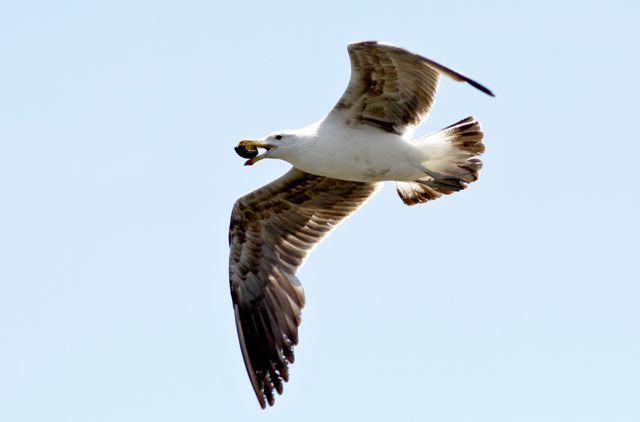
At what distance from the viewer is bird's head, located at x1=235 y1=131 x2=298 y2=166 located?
37.6ft

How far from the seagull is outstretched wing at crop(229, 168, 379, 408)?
11 millimetres

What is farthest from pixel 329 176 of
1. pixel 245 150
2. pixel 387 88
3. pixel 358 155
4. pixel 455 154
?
pixel 455 154

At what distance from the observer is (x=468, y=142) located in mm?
11852

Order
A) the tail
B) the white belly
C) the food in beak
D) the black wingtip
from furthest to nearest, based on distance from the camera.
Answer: the tail
the food in beak
the white belly
the black wingtip

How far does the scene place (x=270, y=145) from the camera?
1151cm

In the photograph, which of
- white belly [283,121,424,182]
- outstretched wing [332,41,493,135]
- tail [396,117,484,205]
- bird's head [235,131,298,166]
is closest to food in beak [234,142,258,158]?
bird's head [235,131,298,166]

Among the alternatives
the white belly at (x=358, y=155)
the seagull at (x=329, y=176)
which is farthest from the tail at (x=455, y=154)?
the white belly at (x=358, y=155)

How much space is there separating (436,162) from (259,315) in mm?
2690

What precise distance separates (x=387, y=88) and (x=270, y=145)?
1.25 m

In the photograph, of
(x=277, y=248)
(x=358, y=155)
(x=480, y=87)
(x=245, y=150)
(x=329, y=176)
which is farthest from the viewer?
(x=277, y=248)

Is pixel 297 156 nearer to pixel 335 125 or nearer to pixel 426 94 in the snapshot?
pixel 335 125

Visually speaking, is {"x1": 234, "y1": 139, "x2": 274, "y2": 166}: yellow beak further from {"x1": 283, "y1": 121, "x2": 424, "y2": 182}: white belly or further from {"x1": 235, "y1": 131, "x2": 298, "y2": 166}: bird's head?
{"x1": 283, "y1": 121, "x2": 424, "y2": 182}: white belly

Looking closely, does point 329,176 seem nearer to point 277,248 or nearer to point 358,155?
point 358,155

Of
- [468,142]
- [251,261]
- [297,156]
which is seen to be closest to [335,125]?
[297,156]
